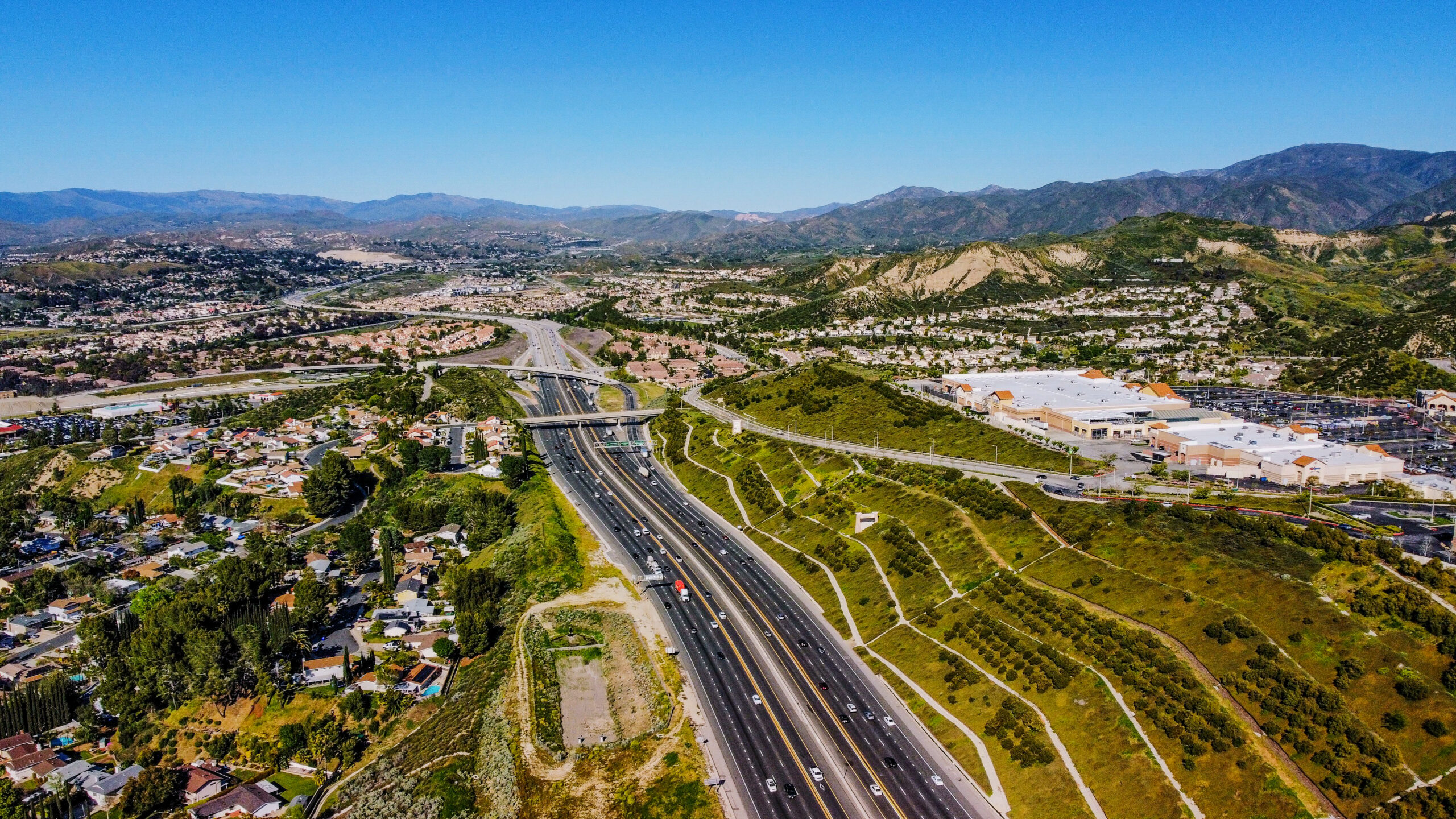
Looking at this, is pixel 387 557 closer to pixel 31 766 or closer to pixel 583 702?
pixel 583 702

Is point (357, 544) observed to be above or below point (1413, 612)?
below

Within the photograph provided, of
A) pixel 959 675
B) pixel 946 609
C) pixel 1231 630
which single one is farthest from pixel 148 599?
pixel 1231 630

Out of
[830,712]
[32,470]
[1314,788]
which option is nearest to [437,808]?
[830,712]

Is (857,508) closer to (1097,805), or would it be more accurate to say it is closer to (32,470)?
(1097,805)

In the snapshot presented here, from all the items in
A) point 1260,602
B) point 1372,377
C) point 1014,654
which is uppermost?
point 1372,377

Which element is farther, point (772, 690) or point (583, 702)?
point (583, 702)

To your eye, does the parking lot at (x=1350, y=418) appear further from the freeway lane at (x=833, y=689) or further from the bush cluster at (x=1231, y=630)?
the freeway lane at (x=833, y=689)
